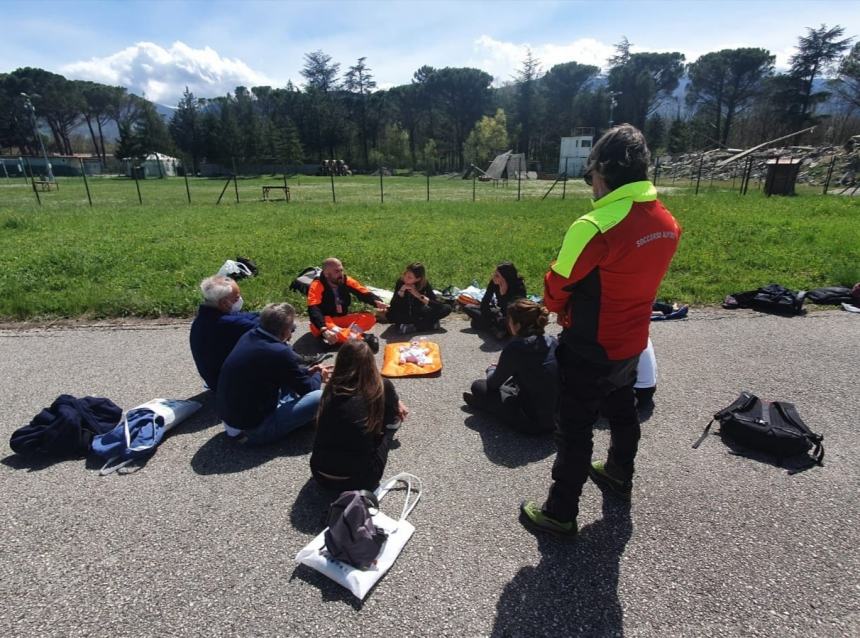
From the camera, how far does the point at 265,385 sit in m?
3.88

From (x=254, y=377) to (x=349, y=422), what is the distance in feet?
3.89

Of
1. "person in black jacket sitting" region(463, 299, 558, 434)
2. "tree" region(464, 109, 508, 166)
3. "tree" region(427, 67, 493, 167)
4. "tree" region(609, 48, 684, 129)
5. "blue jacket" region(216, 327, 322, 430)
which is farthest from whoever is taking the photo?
"tree" region(427, 67, 493, 167)

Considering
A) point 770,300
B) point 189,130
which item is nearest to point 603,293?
point 770,300

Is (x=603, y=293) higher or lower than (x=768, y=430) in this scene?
higher

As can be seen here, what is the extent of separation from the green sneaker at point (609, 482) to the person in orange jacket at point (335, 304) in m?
3.47

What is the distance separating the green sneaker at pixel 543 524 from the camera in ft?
9.63

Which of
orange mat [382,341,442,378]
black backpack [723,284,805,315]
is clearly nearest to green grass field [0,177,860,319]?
black backpack [723,284,805,315]

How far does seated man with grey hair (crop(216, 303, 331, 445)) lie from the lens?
12.4ft

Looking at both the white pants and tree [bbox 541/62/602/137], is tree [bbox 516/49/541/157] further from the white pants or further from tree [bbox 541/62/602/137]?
the white pants

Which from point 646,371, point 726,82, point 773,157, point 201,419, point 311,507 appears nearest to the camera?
point 311,507

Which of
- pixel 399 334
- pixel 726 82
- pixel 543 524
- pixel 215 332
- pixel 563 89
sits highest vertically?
pixel 563 89

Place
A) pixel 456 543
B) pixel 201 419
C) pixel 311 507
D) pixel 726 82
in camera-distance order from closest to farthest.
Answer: pixel 456 543, pixel 311 507, pixel 201 419, pixel 726 82

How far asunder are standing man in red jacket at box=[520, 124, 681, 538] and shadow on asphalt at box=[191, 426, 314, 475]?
216cm

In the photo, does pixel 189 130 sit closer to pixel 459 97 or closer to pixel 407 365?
pixel 459 97
